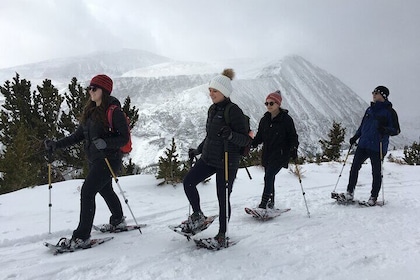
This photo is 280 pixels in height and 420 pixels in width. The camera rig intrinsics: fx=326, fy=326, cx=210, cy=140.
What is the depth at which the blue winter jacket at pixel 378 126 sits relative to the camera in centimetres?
670

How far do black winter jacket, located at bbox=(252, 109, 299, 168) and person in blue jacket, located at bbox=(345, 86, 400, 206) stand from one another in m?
1.97

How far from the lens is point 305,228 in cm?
529

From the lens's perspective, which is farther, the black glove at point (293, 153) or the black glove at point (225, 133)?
the black glove at point (293, 153)

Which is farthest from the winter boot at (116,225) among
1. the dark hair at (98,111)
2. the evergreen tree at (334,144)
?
the evergreen tree at (334,144)

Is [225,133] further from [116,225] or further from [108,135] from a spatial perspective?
[116,225]

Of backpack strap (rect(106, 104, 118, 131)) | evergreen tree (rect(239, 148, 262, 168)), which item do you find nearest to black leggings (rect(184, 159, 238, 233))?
backpack strap (rect(106, 104, 118, 131))

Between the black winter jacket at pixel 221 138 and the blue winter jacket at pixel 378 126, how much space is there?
3803 mm

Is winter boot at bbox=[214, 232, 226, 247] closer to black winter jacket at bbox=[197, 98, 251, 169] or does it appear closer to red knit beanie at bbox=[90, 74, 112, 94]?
black winter jacket at bbox=[197, 98, 251, 169]

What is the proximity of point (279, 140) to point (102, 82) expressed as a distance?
130 inches

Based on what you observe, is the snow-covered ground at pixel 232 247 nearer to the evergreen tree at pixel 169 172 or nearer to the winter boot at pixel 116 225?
the winter boot at pixel 116 225

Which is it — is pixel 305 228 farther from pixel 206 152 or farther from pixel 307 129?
pixel 307 129

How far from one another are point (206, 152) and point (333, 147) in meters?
26.6

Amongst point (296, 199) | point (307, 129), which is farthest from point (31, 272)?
point (307, 129)

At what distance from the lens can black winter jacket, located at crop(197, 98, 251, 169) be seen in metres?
4.27
